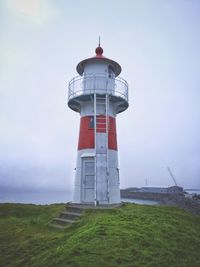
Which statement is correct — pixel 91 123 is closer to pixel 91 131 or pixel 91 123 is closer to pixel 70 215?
pixel 91 131

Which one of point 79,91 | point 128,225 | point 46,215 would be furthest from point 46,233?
point 79,91

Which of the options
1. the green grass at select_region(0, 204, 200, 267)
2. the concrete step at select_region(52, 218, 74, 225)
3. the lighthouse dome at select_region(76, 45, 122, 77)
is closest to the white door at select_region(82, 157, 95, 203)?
the green grass at select_region(0, 204, 200, 267)

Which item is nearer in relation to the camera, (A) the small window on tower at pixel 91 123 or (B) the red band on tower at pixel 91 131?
(B) the red band on tower at pixel 91 131

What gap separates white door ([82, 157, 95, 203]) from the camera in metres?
15.1

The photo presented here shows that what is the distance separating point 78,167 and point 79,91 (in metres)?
4.85

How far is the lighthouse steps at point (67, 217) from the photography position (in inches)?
497

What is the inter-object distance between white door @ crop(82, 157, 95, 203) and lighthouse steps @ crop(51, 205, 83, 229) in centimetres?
128

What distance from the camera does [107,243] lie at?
8.35 m

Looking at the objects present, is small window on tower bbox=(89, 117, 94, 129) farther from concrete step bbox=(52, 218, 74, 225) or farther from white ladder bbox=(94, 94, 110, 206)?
concrete step bbox=(52, 218, 74, 225)

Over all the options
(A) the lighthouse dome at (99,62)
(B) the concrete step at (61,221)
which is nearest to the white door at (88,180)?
(B) the concrete step at (61,221)

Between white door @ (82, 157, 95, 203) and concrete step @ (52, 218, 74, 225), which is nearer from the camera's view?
concrete step @ (52, 218, 74, 225)

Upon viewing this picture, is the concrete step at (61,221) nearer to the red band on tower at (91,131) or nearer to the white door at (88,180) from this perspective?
the white door at (88,180)

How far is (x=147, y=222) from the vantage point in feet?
35.9

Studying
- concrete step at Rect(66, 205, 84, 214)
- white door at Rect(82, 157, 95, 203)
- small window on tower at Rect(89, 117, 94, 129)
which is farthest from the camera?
small window on tower at Rect(89, 117, 94, 129)
